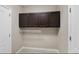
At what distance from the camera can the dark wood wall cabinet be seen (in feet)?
4.85

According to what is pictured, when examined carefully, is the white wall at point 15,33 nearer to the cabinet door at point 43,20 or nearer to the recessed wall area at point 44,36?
the recessed wall area at point 44,36

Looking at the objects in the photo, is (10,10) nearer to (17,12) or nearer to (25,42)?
(17,12)

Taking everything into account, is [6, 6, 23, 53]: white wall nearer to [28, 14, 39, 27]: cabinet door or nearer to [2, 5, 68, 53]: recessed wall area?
[2, 5, 68, 53]: recessed wall area

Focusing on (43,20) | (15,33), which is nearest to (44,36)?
(43,20)

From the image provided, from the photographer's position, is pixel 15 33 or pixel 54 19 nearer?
pixel 15 33

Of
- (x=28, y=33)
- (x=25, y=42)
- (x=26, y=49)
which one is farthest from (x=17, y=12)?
(x=26, y=49)

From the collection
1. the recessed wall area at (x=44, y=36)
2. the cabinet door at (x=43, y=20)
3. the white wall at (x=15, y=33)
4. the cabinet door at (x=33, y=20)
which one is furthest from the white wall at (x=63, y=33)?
the white wall at (x=15, y=33)

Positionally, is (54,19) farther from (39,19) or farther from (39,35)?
(39,35)

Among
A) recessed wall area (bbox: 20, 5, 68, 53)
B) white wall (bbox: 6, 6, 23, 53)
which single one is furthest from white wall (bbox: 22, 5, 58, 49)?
white wall (bbox: 6, 6, 23, 53)

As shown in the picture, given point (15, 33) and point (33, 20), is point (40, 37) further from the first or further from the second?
point (15, 33)

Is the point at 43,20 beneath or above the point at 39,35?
above

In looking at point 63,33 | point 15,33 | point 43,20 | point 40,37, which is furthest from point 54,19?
point 15,33

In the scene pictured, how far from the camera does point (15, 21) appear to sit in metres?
1.43

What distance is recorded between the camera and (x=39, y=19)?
4.93ft
